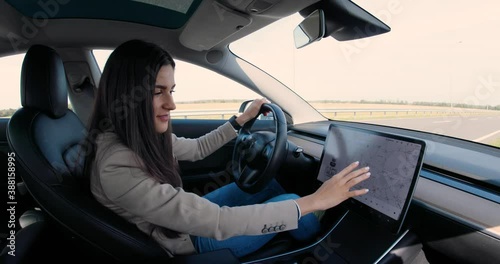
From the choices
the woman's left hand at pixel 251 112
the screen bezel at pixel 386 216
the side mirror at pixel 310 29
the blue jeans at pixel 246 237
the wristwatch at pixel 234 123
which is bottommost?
the blue jeans at pixel 246 237

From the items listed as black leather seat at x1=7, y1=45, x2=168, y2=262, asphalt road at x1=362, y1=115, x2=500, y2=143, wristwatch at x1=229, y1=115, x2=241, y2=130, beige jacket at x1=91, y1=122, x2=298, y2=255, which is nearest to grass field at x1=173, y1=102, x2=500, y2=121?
asphalt road at x1=362, y1=115, x2=500, y2=143

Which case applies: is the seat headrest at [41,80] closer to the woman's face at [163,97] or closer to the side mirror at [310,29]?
the woman's face at [163,97]

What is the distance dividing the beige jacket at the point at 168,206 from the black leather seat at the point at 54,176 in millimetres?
94

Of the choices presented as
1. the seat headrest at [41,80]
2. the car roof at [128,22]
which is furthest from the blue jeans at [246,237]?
the car roof at [128,22]

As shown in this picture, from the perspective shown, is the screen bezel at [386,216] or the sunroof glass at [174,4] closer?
the screen bezel at [386,216]

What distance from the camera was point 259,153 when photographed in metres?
1.56

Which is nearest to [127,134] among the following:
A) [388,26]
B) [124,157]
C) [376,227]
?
[124,157]

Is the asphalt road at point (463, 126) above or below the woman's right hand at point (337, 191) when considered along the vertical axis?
above

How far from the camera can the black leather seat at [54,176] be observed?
1025 millimetres

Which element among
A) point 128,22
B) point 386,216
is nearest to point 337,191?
point 386,216

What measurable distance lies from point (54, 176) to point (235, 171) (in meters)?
0.87

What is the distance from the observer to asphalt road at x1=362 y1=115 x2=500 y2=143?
1354 mm

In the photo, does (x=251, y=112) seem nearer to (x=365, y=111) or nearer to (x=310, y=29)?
(x=310, y=29)

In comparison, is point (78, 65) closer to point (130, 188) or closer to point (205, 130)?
point (205, 130)
